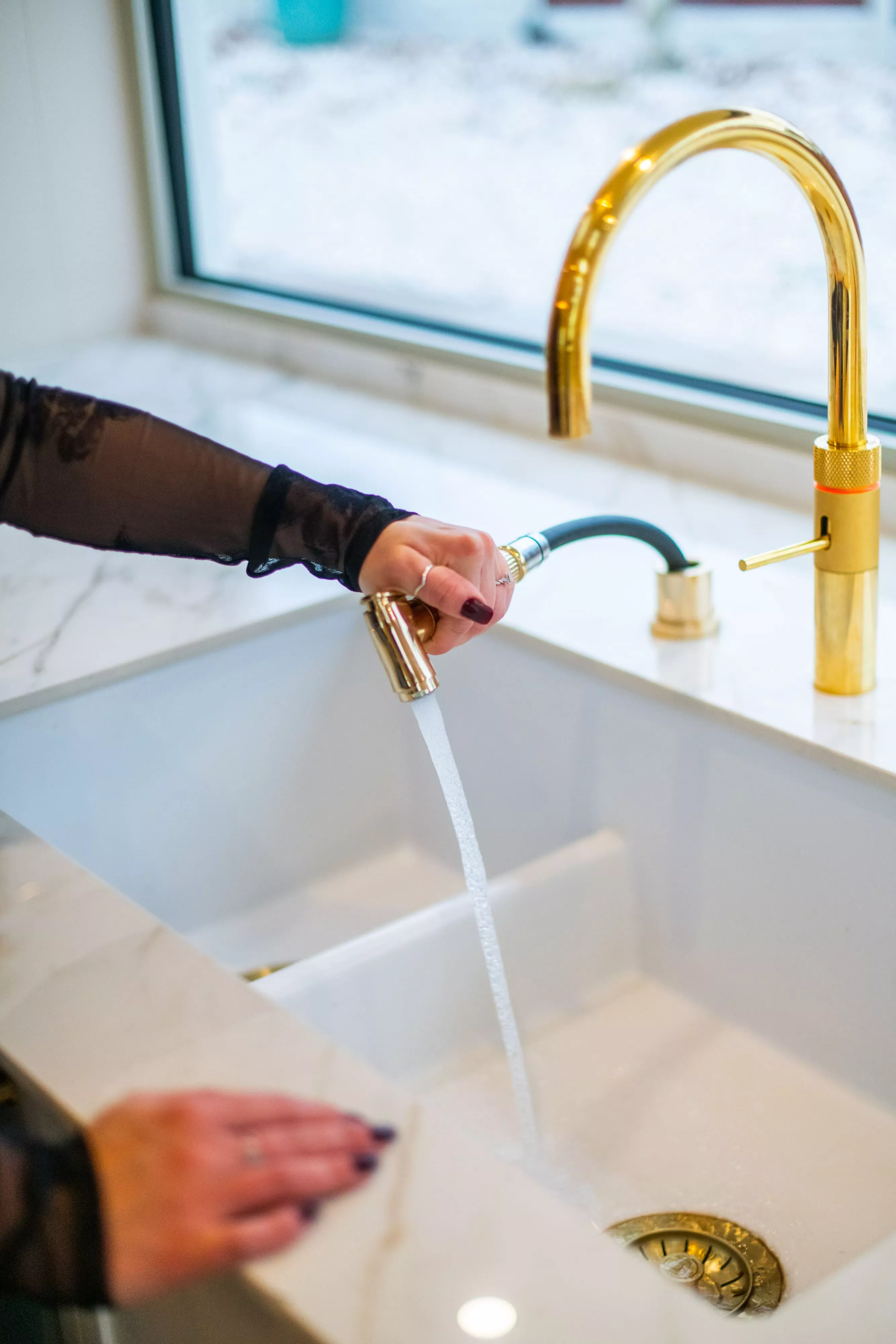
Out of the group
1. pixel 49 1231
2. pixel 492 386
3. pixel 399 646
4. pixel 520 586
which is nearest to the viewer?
pixel 49 1231

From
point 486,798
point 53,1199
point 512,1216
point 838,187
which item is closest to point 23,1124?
point 53,1199

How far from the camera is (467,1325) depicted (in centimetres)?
46

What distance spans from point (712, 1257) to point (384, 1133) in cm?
33

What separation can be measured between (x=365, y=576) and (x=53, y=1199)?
0.38 metres

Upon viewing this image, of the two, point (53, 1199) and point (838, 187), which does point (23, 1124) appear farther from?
point (838, 187)

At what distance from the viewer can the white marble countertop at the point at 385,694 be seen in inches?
18.8

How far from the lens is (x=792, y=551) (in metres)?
0.87

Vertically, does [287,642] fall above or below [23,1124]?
above

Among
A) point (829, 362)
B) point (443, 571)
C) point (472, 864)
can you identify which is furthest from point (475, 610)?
point (829, 362)

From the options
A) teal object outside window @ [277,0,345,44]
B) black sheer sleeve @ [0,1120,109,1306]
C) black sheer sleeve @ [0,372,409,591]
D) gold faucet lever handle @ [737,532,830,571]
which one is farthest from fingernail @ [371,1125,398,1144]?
teal object outside window @ [277,0,345,44]

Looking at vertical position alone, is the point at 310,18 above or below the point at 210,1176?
above

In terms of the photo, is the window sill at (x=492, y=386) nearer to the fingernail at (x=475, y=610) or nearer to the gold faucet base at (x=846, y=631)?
the gold faucet base at (x=846, y=631)

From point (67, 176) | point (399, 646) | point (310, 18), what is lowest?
point (399, 646)

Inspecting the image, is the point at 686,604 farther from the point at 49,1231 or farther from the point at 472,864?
the point at 49,1231
